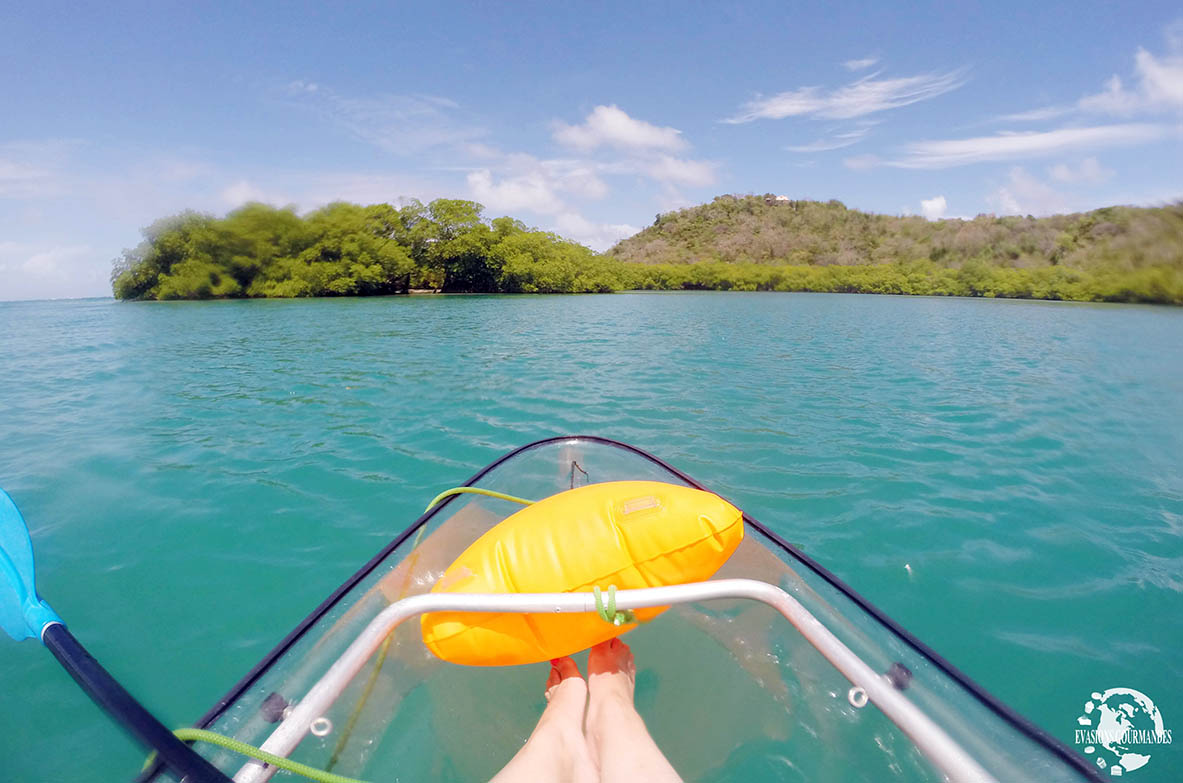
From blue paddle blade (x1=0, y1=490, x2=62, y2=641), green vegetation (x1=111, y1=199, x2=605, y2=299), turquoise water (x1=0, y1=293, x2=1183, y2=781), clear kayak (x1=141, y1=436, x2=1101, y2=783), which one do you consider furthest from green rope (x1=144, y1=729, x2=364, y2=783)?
green vegetation (x1=111, y1=199, x2=605, y2=299)

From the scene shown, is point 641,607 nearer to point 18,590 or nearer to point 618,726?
point 618,726

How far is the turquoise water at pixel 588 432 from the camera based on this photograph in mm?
2584

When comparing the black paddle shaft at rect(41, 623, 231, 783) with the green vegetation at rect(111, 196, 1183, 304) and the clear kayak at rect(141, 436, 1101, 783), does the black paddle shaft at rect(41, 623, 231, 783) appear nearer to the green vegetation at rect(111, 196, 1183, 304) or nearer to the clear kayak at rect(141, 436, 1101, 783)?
the clear kayak at rect(141, 436, 1101, 783)

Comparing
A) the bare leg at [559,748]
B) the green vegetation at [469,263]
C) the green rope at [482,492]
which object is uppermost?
the green vegetation at [469,263]

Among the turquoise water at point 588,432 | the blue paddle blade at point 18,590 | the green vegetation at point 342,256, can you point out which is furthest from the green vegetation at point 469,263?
the blue paddle blade at point 18,590

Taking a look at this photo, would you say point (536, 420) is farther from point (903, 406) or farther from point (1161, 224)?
point (1161, 224)

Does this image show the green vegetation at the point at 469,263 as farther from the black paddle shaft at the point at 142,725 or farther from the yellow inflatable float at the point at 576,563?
the black paddle shaft at the point at 142,725

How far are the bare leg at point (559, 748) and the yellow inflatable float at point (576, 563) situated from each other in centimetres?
17

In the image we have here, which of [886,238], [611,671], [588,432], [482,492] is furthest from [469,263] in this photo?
[886,238]

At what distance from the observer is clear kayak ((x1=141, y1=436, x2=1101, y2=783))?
138 centimetres

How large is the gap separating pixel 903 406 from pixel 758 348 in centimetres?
576

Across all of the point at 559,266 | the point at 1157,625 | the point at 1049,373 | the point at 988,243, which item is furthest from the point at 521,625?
the point at 988,243

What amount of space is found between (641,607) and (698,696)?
62cm

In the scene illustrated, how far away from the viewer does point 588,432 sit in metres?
6.04
